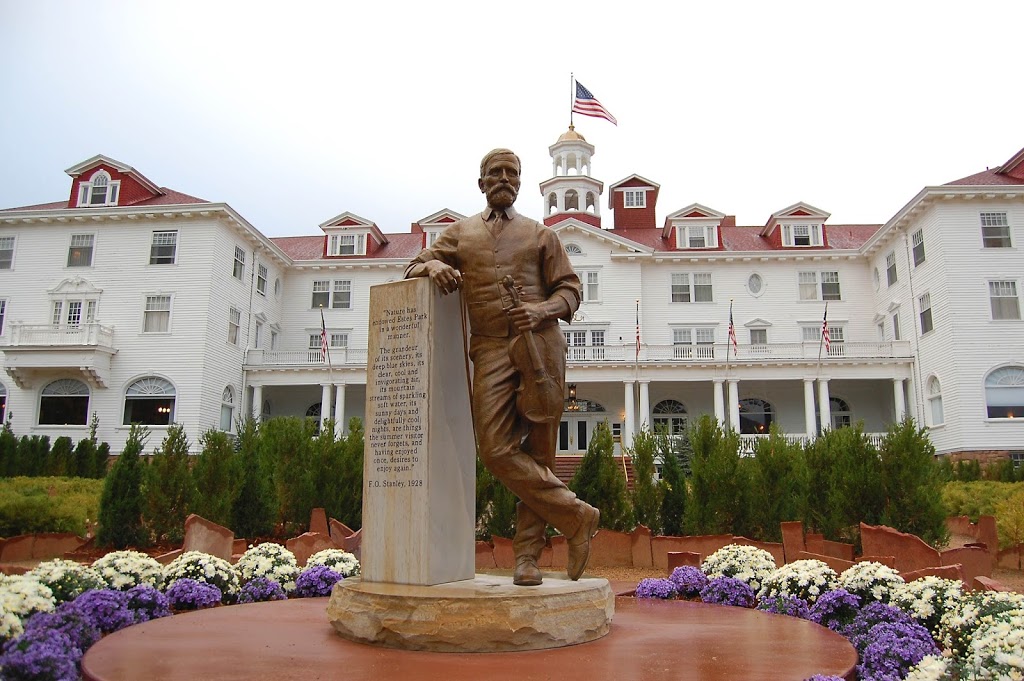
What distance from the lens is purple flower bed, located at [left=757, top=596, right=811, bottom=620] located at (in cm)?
716

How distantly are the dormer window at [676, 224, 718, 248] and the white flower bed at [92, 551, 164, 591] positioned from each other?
37.1 metres

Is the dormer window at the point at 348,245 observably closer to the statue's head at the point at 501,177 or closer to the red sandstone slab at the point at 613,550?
the red sandstone slab at the point at 613,550

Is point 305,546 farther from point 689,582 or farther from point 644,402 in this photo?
point 644,402

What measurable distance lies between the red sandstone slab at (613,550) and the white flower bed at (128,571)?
26.7ft

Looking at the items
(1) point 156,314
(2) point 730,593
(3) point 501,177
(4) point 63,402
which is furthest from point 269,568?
(4) point 63,402

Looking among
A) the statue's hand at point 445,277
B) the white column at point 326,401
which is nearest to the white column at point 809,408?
the white column at point 326,401

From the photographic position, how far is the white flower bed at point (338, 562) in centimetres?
881

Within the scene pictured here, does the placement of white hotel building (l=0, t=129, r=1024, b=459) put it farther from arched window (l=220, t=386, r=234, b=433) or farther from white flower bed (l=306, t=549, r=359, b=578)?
white flower bed (l=306, t=549, r=359, b=578)

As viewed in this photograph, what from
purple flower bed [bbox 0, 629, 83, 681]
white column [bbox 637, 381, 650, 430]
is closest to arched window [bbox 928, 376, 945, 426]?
white column [bbox 637, 381, 650, 430]

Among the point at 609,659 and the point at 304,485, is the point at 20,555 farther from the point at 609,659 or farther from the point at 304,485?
the point at 609,659

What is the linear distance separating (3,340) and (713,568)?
36147 mm

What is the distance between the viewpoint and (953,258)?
32188mm

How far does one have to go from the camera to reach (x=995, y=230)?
3262 cm

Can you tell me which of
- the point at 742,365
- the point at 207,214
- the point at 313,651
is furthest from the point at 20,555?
the point at 742,365
